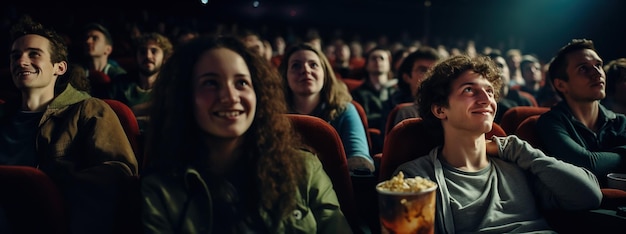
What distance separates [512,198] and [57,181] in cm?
113

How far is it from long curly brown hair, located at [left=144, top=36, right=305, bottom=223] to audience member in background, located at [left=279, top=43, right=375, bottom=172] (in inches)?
34.3

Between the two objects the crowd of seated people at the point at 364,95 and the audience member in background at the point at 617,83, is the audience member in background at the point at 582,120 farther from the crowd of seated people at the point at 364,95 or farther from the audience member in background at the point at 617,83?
the audience member in background at the point at 617,83

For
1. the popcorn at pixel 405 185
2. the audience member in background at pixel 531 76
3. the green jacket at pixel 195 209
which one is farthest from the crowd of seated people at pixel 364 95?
the audience member in background at pixel 531 76

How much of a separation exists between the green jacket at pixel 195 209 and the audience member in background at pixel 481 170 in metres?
0.30

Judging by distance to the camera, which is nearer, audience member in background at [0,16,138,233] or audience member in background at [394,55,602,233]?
audience member in background at [0,16,138,233]

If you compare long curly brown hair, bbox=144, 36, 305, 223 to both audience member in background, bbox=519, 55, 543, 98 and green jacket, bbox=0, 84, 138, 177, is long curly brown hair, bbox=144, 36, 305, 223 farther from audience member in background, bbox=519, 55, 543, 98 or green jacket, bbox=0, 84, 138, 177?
audience member in background, bbox=519, 55, 543, 98

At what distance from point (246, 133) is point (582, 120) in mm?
1256

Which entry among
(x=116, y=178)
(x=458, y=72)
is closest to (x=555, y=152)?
(x=458, y=72)

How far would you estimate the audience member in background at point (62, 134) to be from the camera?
1.15 m

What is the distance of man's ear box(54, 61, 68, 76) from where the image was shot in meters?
1.58

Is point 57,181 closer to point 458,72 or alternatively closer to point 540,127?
point 458,72

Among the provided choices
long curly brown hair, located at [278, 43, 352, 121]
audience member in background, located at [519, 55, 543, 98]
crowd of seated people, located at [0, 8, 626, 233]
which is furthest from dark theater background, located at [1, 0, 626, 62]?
long curly brown hair, located at [278, 43, 352, 121]

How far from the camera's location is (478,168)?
4.52 ft

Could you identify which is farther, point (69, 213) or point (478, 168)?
point (478, 168)
